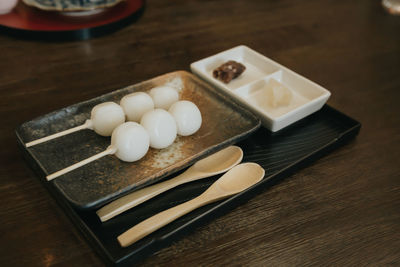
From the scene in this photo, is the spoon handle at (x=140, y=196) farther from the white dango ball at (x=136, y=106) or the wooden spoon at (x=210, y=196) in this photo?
the white dango ball at (x=136, y=106)

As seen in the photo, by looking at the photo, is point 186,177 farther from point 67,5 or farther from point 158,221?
point 67,5

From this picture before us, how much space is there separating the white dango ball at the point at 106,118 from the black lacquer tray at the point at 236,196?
15 centimetres

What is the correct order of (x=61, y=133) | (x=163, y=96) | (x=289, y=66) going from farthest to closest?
(x=289, y=66), (x=163, y=96), (x=61, y=133)

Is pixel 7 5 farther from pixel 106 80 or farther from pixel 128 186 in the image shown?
pixel 128 186

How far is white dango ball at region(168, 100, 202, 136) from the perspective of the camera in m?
0.74

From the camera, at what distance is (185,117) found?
0.74 metres

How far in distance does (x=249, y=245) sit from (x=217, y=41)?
86 cm

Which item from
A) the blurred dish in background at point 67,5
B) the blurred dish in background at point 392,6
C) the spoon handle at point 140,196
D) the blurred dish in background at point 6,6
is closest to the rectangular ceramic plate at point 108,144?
the spoon handle at point 140,196

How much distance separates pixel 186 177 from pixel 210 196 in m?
0.07

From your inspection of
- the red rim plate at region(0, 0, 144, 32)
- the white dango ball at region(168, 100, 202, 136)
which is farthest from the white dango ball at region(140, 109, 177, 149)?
the red rim plate at region(0, 0, 144, 32)

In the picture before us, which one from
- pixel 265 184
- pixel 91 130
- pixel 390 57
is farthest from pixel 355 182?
pixel 390 57

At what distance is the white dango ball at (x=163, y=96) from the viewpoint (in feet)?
2.64

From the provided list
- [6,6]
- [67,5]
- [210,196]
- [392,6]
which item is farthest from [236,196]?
[392,6]

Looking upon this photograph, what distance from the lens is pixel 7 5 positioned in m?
1.26
